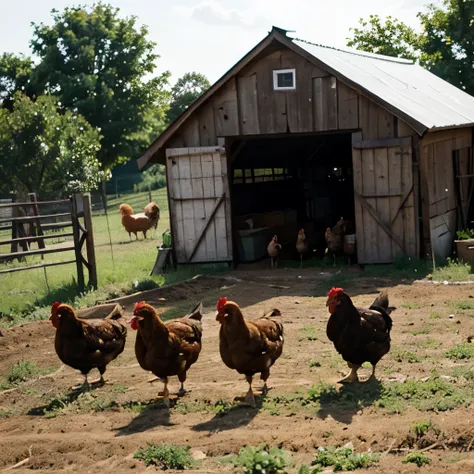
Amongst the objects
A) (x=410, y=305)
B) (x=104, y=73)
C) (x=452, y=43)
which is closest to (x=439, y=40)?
(x=452, y=43)

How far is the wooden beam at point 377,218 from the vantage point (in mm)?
16984

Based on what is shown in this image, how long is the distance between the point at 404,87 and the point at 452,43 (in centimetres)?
2694

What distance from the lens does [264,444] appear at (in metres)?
6.98

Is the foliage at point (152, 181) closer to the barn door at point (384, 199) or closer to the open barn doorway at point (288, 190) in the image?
the open barn doorway at point (288, 190)

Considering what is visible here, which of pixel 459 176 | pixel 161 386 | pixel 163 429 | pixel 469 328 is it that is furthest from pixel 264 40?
pixel 163 429

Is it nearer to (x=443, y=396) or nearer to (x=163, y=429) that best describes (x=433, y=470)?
(x=443, y=396)

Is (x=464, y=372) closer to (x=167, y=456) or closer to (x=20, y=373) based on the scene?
(x=167, y=456)

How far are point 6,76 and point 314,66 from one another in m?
40.6

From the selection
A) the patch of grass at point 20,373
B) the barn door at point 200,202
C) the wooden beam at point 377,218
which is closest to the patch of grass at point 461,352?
the patch of grass at point 20,373

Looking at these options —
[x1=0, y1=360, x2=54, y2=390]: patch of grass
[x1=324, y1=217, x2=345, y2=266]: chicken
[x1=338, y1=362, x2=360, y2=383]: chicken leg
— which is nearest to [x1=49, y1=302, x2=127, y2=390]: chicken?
[x1=0, y1=360, x2=54, y2=390]: patch of grass

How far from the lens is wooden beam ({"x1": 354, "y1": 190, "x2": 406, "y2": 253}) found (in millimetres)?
16984

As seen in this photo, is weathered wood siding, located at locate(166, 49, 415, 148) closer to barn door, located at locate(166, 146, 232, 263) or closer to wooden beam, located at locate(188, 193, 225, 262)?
barn door, located at locate(166, 146, 232, 263)

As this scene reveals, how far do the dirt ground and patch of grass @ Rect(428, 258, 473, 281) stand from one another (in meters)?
1.67

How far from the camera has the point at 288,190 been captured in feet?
78.4
